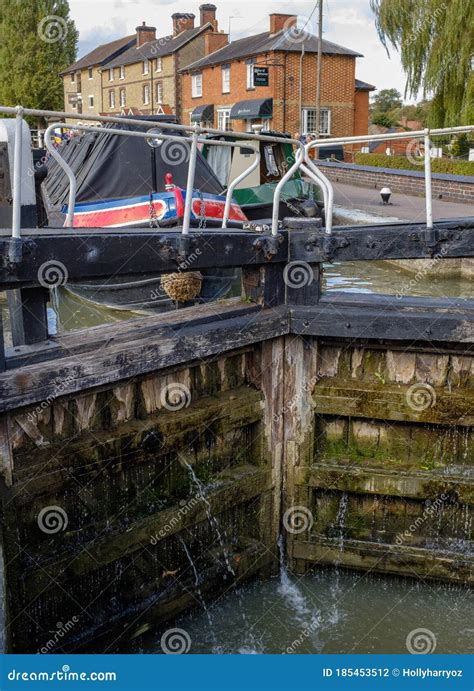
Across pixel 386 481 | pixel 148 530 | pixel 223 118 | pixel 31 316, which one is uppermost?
pixel 223 118

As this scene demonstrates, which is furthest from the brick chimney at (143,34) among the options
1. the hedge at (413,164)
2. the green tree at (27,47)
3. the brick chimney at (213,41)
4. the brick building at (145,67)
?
the hedge at (413,164)

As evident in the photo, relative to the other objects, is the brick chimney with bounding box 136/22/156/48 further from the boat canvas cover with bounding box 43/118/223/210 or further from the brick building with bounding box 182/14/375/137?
the boat canvas cover with bounding box 43/118/223/210

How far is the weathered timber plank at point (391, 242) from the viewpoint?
539 cm

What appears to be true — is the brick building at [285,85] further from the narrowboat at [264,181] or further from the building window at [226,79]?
the narrowboat at [264,181]

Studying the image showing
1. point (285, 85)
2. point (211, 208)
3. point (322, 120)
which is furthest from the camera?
point (322, 120)

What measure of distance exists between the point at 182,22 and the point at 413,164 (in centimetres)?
3007

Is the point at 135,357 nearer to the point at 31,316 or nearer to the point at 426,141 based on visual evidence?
the point at 31,316

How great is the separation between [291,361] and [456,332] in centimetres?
120

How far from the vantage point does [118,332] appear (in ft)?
16.8

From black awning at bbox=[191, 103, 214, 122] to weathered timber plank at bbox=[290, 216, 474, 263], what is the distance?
40895 mm

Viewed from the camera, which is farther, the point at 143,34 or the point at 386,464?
the point at 143,34

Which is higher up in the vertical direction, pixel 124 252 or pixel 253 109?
pixel 253 109

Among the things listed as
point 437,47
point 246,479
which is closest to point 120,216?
point 246,479

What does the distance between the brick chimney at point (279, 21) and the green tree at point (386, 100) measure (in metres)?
43.1
